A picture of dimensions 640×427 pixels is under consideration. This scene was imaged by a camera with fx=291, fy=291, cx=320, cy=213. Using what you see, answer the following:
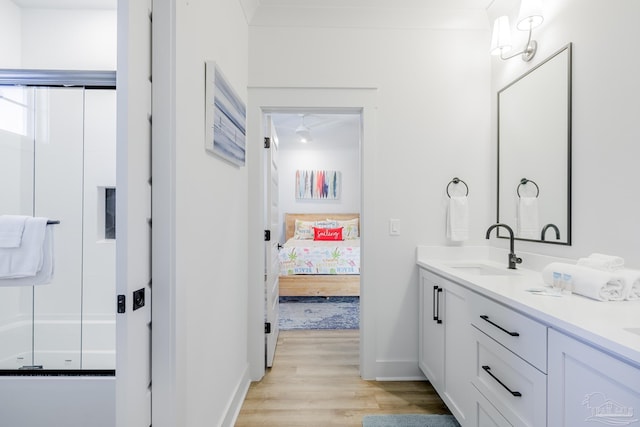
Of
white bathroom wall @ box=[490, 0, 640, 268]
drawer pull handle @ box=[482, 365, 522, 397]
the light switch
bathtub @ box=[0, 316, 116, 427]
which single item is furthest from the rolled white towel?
bathtub @ box=[0, 316, 116, 427]

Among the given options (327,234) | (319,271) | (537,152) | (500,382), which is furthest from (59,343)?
(327,234)

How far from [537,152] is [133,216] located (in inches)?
85.2

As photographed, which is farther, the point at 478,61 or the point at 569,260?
the point at 478,61

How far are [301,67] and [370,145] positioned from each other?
32.2 inches

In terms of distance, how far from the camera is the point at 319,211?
594 cm

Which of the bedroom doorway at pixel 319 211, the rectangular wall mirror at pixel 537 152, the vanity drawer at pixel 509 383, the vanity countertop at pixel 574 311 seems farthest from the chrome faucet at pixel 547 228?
the bedroom doorway at pixel 319 211

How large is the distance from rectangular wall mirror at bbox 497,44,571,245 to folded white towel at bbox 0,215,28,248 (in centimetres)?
262

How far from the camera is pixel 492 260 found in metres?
2.25

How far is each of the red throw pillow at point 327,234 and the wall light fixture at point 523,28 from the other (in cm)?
370

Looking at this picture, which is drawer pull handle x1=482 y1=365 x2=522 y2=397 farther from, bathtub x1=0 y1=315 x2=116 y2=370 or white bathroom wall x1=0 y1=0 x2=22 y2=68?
white bathroom wall x1=0 y1=0 x2=22 y2=68

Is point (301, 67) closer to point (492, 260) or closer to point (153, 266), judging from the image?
point (153, 266)

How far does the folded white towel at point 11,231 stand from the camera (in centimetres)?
119

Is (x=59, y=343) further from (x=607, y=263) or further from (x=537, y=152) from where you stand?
(x=537, y=152)

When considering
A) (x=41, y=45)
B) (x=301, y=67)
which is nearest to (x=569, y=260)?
(x=301, y=67)
